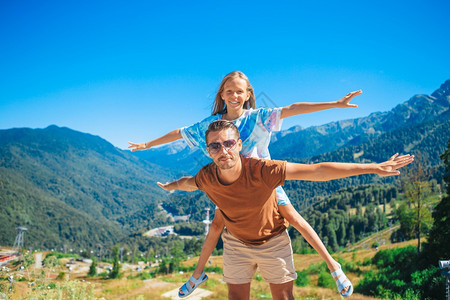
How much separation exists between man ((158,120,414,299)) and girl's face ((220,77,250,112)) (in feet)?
2.75

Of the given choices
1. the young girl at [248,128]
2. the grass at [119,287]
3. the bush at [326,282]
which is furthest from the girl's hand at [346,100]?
the bush at [326,282]

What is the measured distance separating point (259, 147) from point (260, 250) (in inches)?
50.3

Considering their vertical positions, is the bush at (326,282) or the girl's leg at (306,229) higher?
the girl's leg at (306,229)

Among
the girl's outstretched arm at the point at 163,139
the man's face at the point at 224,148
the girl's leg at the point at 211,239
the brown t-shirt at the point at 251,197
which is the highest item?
the girl's outstretched arm at the point at 163,139

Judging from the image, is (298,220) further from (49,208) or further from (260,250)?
(49,208)

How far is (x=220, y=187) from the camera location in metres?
3.40

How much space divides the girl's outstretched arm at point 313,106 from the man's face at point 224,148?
41.0 inches

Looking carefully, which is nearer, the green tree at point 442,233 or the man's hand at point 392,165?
the man's hand at point 392,165

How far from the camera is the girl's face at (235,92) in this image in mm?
4227

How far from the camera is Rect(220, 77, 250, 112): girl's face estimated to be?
4227mm

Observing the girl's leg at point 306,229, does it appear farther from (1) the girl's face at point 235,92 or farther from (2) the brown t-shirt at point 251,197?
(1) the girl's face at point 235,92

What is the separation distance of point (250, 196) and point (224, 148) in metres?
0.58

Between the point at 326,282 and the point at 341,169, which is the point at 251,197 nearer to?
the point at 341,169

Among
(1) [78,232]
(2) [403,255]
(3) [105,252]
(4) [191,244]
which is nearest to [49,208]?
(1) [78,232]
